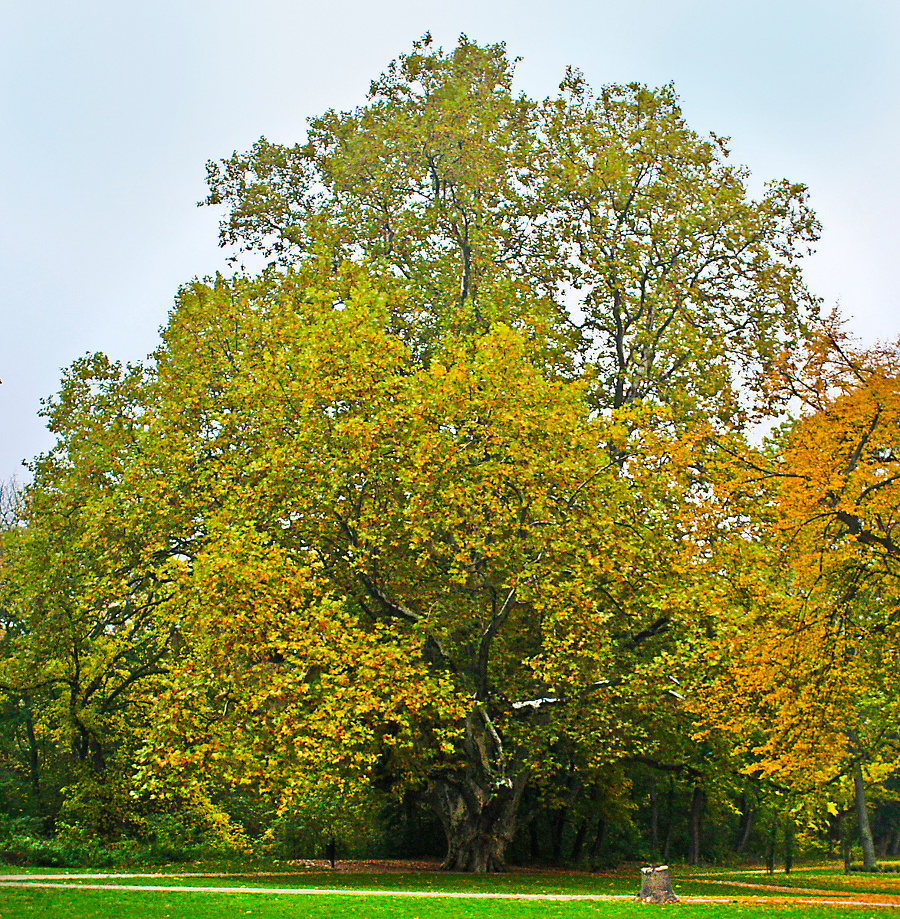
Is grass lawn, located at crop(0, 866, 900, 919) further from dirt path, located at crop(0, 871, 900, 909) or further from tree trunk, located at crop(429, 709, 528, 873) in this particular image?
tree trunk, located at crop(429, 709, 528, 873)

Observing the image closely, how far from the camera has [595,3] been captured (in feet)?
62.0

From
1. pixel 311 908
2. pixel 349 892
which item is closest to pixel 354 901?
pixel 311 908

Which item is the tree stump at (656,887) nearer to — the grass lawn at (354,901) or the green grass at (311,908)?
the grass lawn at (354,901)

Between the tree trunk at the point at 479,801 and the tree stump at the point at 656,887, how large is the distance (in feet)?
14.6

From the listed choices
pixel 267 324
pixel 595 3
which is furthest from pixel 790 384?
pixel 267 324

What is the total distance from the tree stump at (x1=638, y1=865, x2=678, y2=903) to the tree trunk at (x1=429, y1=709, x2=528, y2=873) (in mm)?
4457

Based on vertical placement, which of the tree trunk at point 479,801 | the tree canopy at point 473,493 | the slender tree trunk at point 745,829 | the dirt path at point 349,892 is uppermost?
the tree canopy at point 473,493

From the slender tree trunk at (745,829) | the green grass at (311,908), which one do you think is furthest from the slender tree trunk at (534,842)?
the green grass at (311,908)

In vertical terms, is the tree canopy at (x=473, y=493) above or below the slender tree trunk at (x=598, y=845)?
above

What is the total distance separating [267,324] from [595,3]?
9.56 m

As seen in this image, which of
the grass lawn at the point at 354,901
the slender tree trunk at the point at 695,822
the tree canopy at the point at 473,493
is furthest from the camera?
the slender tree trunk at the point at 695,822

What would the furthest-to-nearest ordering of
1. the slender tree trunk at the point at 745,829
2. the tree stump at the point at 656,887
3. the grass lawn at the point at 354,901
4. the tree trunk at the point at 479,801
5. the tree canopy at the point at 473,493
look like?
the slender tree trunk at the point at 745,829 → the tree trunk at the point at 479,801 → the tree canopy at the point at 473,493 → the tree stump at the point at 656,887 → the grass lawn at the point at 354,901

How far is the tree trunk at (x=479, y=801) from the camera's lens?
20.1m

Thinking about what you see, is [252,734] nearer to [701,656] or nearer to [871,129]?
[701,656]
